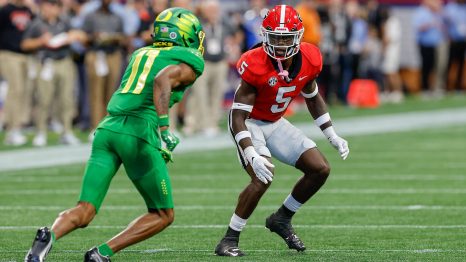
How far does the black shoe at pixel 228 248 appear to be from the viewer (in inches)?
306

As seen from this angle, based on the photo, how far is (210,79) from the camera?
16812 millimetres

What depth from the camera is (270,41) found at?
786 centimetres

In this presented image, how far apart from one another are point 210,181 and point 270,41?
4.49 metres

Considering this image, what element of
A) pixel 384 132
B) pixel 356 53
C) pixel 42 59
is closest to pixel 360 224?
pixel 42 59

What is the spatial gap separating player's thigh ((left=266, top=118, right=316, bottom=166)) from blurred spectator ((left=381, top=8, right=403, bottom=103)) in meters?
14.6

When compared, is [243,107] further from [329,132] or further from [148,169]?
[148,169]

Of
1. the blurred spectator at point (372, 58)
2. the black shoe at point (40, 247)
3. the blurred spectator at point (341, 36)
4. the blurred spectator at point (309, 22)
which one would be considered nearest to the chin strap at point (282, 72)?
the black shoe at point (40, 247)

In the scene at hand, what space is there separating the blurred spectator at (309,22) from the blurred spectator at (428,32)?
3338 millimetres

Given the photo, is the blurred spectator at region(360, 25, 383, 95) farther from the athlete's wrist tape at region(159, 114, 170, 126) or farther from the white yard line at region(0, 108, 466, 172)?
the athlete's wrist tape at region(159, 114, 170, 126)

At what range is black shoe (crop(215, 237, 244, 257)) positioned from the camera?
7773mm

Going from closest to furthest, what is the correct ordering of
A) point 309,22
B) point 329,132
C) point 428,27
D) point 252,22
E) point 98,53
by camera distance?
point 329,132
point 98,53
point 309,22
point 252,22
point 428,27

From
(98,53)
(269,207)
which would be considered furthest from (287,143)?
(98,53)

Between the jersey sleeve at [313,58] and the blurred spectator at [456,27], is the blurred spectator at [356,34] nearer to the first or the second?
the blurred spectator at [456,27]

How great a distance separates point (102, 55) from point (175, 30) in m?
8.99
